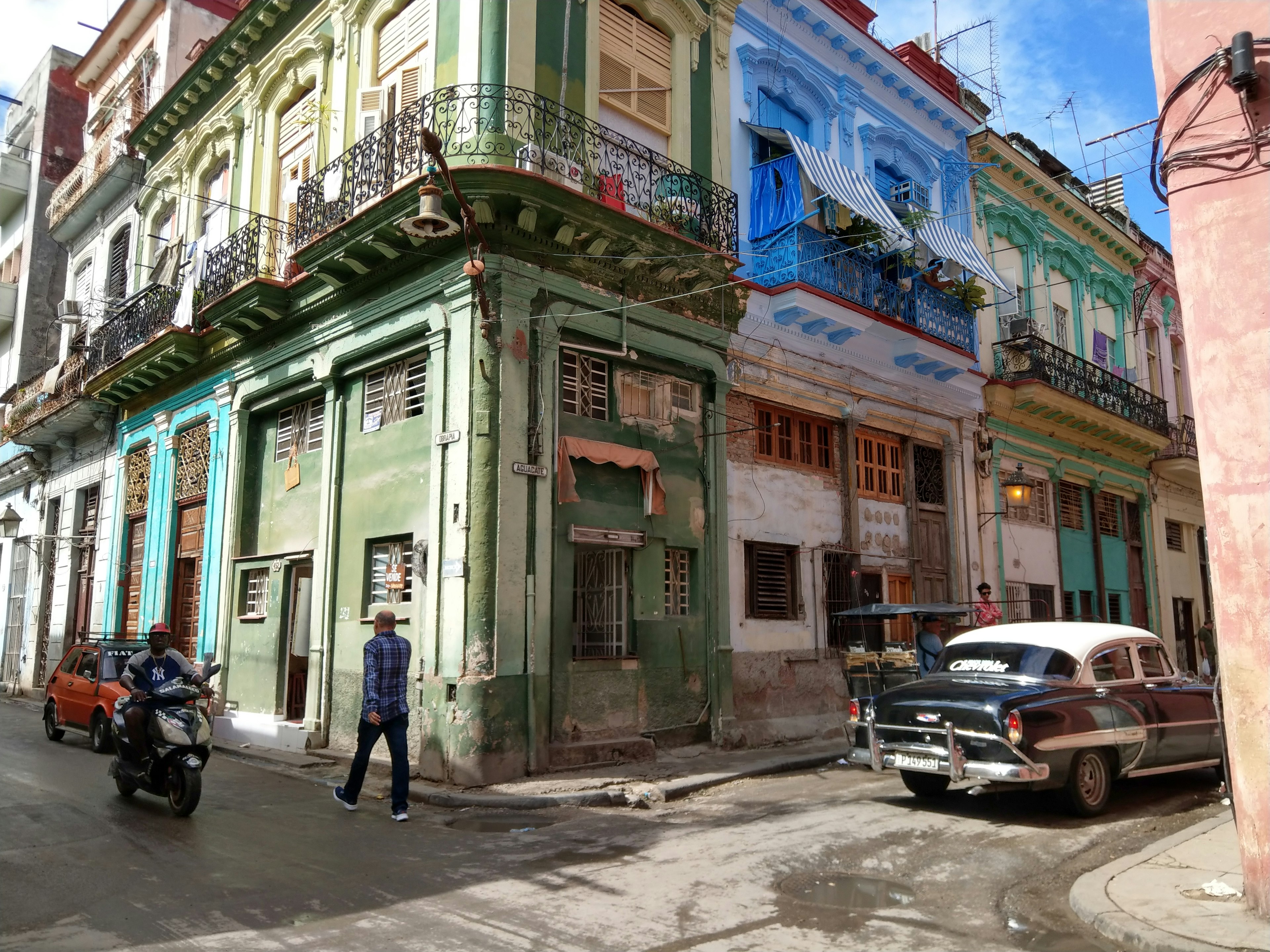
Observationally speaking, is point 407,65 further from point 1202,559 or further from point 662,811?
point 1202,559

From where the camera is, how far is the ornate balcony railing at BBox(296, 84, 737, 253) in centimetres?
1085

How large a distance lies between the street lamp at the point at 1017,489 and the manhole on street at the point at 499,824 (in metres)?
13.1

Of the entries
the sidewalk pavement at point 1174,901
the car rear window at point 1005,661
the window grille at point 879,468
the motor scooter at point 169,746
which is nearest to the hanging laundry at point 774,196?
the window grille at point 879,468

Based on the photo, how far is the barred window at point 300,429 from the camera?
46.1 ft

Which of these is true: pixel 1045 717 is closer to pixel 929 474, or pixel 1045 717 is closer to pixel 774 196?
pixel 774 196

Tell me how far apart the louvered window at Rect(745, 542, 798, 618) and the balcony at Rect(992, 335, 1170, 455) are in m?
7.22

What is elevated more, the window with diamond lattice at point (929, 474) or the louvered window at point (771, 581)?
the window with diamond lattice at point (929, 474)

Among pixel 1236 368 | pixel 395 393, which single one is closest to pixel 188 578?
pixel 395 393

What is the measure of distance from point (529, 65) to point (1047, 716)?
347 inches

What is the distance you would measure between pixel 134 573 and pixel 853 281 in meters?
14.0

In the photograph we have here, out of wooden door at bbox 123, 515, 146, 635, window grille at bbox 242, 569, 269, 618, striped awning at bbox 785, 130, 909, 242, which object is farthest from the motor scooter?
wooden door at bbox 123, 515, 146, 635

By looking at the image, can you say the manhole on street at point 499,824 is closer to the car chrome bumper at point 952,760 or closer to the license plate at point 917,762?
the car chrome bumper at point 952,760

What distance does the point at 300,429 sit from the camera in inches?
566

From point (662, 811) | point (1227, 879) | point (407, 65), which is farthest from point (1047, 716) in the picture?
point (407, 65)
